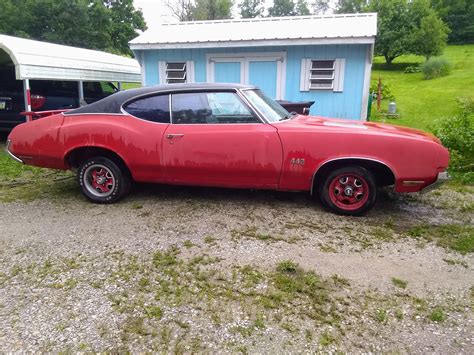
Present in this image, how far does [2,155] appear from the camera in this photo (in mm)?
7941

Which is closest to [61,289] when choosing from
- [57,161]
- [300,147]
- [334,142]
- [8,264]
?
[8,264]

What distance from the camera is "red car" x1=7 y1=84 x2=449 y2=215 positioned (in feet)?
14.1

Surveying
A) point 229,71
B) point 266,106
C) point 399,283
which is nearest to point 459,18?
point 229,71

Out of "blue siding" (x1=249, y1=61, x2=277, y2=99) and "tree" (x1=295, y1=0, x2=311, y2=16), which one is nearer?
"blue siding" (x1=249, y1=61, x2=277, y2=99)

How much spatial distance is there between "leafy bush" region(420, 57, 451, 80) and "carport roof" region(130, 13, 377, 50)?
15.9 metres

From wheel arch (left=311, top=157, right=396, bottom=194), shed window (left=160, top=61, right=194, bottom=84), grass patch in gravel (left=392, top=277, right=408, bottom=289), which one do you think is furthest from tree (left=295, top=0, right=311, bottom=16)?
grass patch in gravel (left=392, top=277, right=408, bottom=289)

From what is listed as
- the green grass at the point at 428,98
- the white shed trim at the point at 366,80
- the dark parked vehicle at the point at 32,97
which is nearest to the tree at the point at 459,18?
the green grass at the point at 428,98

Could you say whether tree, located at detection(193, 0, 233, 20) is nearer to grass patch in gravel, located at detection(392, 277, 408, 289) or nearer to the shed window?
the shed window

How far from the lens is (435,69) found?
24141 mm

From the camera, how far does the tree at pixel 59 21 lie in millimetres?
29375

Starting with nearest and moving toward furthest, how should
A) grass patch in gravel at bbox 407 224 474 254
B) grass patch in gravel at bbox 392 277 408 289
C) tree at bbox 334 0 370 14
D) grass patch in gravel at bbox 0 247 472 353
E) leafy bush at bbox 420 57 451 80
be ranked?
grass patch in gravel at bbox 0 247 472 353
grass patch in gravel at bbox 392 277 408 289
grass patch in gravel at bbox 407 224 474 254
leafy bush at bbox 420 57 451 80
tree at bbox 334 0 370 14

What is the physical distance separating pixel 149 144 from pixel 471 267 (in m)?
3.61

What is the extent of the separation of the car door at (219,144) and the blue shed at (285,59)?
17.4ft

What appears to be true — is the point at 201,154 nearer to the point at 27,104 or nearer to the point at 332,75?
the point at 27,104
